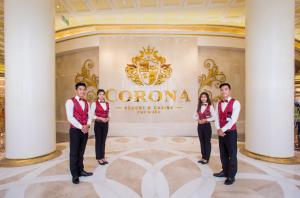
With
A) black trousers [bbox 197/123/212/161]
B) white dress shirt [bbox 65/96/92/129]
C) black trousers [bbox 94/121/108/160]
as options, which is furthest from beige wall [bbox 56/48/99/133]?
black trousers [bbox 197/123/212/161]

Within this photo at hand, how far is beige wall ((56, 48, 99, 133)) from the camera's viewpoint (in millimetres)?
7117

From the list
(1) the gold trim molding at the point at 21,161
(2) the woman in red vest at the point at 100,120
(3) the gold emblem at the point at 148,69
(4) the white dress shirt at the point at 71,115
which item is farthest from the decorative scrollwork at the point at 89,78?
(4) the white dress shirt at the point at 71,115

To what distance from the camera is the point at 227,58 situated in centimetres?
727

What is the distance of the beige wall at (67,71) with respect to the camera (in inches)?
280

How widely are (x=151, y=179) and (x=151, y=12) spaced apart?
5.17 m

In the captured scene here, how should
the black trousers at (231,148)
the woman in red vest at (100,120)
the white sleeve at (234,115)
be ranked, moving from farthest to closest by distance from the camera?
the woman in red vest at (100,120), the black trousers at (231,148), the white sleeve at (234,115)

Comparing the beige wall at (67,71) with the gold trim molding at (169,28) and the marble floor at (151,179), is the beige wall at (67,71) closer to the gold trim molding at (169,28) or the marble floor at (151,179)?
the gold trim molding at (169,28)

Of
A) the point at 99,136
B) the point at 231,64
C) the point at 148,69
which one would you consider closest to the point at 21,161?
the point at 99,136

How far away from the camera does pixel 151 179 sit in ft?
10.0

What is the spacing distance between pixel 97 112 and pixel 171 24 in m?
4.75

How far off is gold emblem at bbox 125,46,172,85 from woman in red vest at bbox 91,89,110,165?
10.2 ft

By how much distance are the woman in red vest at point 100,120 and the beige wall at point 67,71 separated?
3.59m

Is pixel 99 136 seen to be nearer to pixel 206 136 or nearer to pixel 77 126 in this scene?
pixel 77 126

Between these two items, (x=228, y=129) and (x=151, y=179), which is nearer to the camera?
(x=228, y=129)
